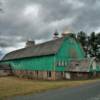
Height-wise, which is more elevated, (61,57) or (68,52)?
(68,52)

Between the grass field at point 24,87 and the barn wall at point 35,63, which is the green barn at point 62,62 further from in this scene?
the grass field at point 24,87

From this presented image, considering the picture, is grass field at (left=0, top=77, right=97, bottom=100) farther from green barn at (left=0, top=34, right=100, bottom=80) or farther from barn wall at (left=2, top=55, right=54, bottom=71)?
barn wall at (left=2, top=55, right=54, bottom=71)

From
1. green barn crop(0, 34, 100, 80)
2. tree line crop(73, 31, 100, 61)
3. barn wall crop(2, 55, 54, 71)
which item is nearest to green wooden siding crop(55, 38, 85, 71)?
green barn crop(0, 34, 100, 80)

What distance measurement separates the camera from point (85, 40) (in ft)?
297

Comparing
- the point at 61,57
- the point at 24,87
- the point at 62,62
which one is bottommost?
A: the point at 24,87

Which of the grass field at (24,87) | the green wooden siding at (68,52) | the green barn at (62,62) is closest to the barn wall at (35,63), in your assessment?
the green barn at (62,62)

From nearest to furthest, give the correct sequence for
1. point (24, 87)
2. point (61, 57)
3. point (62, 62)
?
point (24, 87) < point (61, 57) < point (62, 62)

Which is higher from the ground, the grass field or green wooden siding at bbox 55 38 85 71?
green wooden siding at bbox 55 38 85 71

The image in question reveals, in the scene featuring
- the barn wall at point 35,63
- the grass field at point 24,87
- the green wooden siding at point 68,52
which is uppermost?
the green wooden siding at point 68,52

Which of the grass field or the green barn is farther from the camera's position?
the green barn

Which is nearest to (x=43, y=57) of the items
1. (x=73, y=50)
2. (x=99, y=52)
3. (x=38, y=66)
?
(x=38, y=66)

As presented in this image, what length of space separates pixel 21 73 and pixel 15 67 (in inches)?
218

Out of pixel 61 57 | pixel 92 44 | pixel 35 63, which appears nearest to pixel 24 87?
pixel 61 57

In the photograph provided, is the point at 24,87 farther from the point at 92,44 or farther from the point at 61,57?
the point at 92,44
